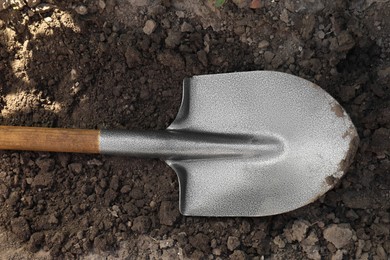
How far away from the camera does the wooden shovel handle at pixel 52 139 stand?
1.60m

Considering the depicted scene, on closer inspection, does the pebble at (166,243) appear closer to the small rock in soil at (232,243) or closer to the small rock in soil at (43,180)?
the small rock in soil at (232,243)

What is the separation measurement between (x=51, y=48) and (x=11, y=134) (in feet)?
1.03

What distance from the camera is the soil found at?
1610 mm

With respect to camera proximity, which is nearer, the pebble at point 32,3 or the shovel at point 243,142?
the shovel at point 243,142

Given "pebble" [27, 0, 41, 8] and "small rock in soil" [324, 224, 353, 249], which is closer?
"small rock in soil" [324, 224, 353, 249]

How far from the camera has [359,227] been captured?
1.60 meters

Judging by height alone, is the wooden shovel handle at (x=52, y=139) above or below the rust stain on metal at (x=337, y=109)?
below

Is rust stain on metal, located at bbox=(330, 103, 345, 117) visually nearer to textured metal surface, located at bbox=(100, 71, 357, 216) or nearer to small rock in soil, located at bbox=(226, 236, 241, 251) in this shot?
textured metal surface, located at bbox=(100, 71, 357, 216)

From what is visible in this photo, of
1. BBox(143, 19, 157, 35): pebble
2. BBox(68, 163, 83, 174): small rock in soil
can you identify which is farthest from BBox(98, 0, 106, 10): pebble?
BBox(68, 163, 83, 174): small rock in soil

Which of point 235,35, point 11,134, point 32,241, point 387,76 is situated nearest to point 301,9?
point 235,35

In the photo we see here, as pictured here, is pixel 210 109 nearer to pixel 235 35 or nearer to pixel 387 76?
pixel 235 35

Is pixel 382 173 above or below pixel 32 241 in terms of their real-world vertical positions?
above

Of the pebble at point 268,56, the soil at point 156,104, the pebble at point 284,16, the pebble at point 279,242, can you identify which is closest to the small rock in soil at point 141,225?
the soil at point 156,104

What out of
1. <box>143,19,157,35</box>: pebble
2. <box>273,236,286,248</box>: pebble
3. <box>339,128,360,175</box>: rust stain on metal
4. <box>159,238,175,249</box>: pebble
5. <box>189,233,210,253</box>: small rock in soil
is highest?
<box>143,19,157,35</box>: pebble
